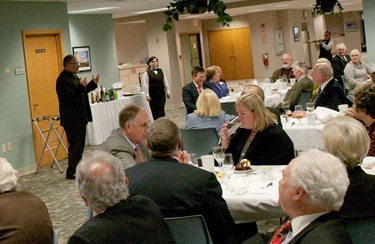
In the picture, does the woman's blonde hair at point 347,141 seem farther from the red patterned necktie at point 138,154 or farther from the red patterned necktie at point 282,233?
the red patterned necktie at point 138,154

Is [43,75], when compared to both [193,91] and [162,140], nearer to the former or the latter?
[193,91]

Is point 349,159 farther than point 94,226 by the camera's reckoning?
Yes

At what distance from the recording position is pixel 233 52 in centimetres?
2467

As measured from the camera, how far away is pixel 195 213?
2.94 m

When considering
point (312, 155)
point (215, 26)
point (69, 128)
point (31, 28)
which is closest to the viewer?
point (312, 155)

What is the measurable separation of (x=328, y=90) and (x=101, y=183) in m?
5.18

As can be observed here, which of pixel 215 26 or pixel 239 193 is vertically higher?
pixel 215 26

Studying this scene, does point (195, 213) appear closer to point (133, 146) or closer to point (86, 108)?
point (133, 146)

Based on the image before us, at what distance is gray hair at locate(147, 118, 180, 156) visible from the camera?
317 centimetres

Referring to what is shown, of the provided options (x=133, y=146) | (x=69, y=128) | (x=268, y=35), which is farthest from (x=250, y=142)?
(x=268, y=35)

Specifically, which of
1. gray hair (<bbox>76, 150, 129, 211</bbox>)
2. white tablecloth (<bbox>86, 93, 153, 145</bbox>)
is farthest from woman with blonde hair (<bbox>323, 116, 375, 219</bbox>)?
white tablecloth (<bbox>86, 93, 153, 145</bbox>)

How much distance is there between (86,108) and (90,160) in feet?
20.3

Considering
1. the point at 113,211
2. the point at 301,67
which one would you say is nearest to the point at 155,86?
the point at 301,67

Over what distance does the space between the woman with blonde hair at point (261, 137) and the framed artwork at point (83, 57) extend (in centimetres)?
883
